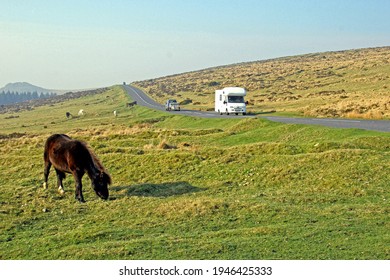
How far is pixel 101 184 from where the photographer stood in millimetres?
14938

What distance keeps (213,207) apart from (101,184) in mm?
4000

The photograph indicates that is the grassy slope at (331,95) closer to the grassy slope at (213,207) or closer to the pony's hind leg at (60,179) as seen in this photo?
the grassy slope at (213,207)

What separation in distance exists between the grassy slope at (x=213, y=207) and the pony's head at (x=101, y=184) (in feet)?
0.95

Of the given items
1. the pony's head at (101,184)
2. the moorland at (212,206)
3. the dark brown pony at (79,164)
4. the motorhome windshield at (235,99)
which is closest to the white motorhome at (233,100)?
the motorhome windshield at (235,99)

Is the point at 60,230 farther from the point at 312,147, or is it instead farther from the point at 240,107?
the point at 240,107

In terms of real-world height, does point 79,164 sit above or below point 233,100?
below

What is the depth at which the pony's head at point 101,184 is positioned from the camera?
48.8 feet

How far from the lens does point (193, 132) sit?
3466 cm

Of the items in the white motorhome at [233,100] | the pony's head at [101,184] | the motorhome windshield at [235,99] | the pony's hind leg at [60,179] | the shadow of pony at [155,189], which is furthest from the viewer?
the motorhome windshield at [235,99]

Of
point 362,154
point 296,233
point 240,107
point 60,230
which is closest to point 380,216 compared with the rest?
point 296,233

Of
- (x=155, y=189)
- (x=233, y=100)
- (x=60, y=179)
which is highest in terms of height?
(x=233, y=100)

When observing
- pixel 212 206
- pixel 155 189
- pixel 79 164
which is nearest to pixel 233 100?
pixel 155 189

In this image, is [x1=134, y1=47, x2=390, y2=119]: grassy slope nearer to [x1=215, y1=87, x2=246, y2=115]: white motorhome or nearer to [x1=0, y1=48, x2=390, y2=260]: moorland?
[x1=215, y1=87, x2=246, y2=115]: white motorhome

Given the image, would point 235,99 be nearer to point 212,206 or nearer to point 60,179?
point 60,179
